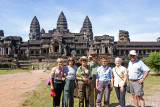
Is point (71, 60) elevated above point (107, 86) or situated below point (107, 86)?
above

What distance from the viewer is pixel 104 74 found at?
7.40 metres

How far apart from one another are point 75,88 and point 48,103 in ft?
9.68

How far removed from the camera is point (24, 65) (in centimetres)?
4616

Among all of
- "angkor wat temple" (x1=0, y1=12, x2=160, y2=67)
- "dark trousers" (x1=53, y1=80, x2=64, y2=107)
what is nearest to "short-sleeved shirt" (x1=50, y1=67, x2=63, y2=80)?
"dark trousers" (x1=53, y1=80, x2=64, y2=107)

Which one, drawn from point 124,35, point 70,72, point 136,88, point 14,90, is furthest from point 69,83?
point 124,35

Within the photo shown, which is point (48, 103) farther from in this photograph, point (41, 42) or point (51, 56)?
point (41, 42)

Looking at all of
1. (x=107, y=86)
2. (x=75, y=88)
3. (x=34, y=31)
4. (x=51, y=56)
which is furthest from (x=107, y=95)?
(x=34, y=31)

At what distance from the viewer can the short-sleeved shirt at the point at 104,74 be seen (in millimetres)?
7395

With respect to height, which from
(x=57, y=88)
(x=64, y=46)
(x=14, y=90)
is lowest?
(x=14, y=90)

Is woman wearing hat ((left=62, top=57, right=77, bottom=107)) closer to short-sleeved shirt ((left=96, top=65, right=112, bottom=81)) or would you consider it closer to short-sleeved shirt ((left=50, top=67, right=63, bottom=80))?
short-sleeved shirt ((left=50, top=67, right=63, bottom=80))

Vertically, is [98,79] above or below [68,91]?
above

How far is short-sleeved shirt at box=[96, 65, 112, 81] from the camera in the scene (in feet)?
24.3

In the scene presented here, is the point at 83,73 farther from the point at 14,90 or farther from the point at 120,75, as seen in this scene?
the point at 14,90

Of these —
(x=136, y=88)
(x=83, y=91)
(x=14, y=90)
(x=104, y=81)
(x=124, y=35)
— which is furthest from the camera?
(x=124, y=35)
